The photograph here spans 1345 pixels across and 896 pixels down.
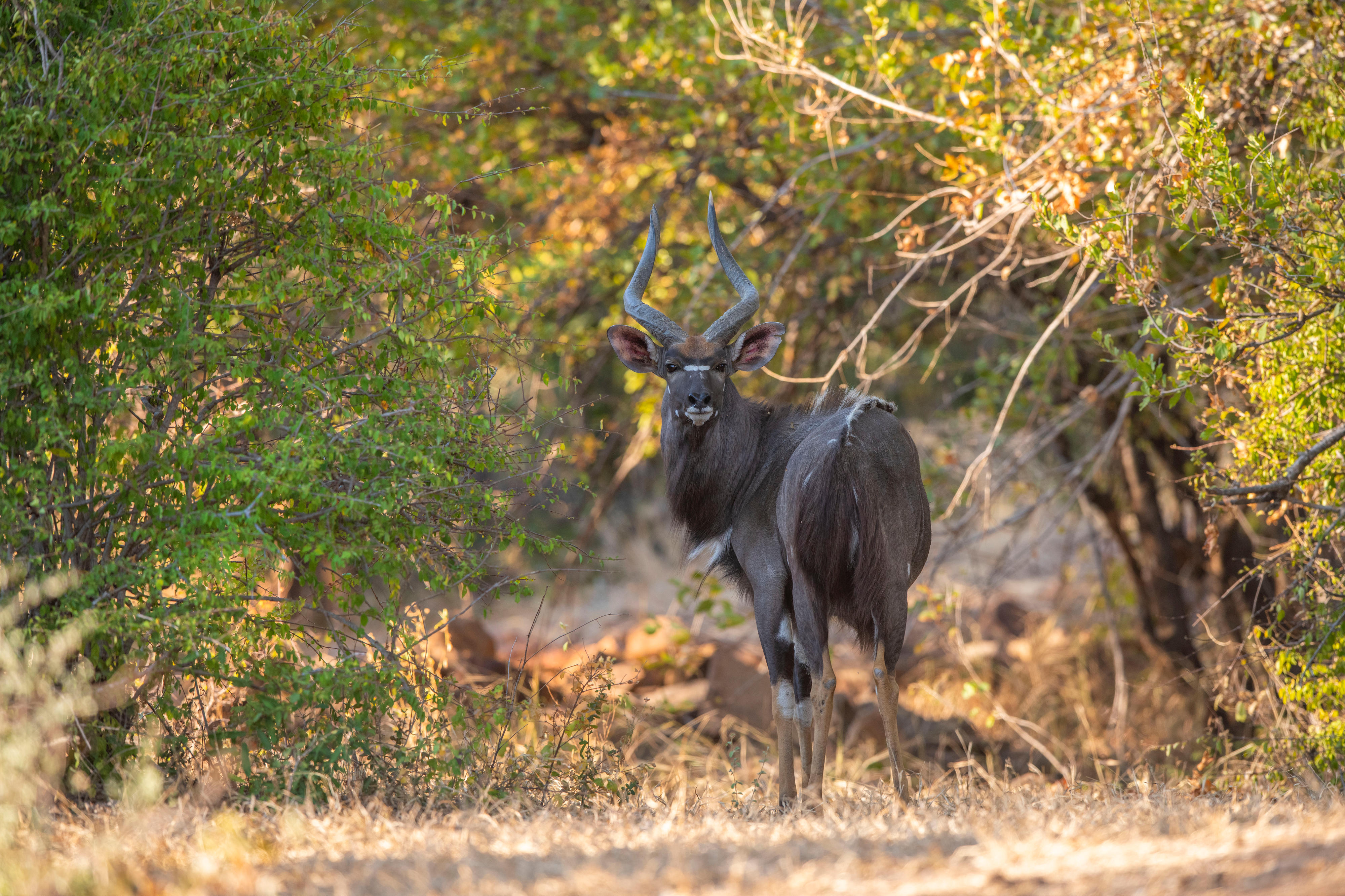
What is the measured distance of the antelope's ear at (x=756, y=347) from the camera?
6277 millimetres

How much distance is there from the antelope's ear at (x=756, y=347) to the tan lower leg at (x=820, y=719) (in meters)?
1.73

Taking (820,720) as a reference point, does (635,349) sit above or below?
above

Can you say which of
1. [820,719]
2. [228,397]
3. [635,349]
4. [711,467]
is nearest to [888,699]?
[820,719]

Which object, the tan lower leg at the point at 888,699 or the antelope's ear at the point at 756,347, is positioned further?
the antelope's ear at the point at 756,347

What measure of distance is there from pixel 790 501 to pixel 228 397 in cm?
251

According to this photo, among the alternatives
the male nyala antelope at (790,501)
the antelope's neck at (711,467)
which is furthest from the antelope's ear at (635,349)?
the antelope's neck at (711,467)

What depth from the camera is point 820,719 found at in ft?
17.5

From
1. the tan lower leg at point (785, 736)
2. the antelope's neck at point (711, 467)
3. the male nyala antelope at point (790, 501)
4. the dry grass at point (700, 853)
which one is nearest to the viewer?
the dry grass at point (700, 853)

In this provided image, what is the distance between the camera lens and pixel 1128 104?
6.61m

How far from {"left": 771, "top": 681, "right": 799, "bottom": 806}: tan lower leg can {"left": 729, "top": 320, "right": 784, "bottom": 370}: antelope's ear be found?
1743mm

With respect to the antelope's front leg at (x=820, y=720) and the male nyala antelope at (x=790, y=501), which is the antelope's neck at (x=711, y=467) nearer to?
the male nyala antelope at (x=790, y=501)

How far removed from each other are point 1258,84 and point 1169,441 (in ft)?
12.5

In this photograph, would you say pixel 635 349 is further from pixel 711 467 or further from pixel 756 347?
pixel 711 467

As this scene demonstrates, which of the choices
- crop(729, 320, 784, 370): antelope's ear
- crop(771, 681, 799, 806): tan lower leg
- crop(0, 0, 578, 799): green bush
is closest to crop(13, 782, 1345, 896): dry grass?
crop(0, 0, 578, 799): green bush
